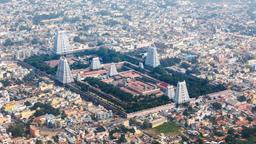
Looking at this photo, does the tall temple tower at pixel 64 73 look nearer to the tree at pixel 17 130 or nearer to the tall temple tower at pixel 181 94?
the tree at pixel 17 130

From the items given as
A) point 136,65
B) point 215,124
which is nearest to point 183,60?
point 136,65

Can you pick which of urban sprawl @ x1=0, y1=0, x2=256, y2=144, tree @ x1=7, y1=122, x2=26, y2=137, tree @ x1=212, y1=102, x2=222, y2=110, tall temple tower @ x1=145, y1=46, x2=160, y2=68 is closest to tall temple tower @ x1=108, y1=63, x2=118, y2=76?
urban sprawl @ x1=0, y1=0, x2=256, y2=144

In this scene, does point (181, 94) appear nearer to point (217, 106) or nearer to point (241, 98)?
point (217, 106)

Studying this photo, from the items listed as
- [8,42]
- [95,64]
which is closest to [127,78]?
[95,64]

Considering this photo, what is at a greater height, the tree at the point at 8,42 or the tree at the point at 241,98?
the tree at the point at 8,42

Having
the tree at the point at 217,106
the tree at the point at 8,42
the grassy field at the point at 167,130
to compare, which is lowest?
the grassy field at the point at 167,130

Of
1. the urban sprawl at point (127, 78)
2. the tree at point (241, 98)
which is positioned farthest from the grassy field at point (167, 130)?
the tree at point (241, 98)

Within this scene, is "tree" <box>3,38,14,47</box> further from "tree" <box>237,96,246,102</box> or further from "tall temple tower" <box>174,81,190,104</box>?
"tree" <box>237,96,246,102</box>
